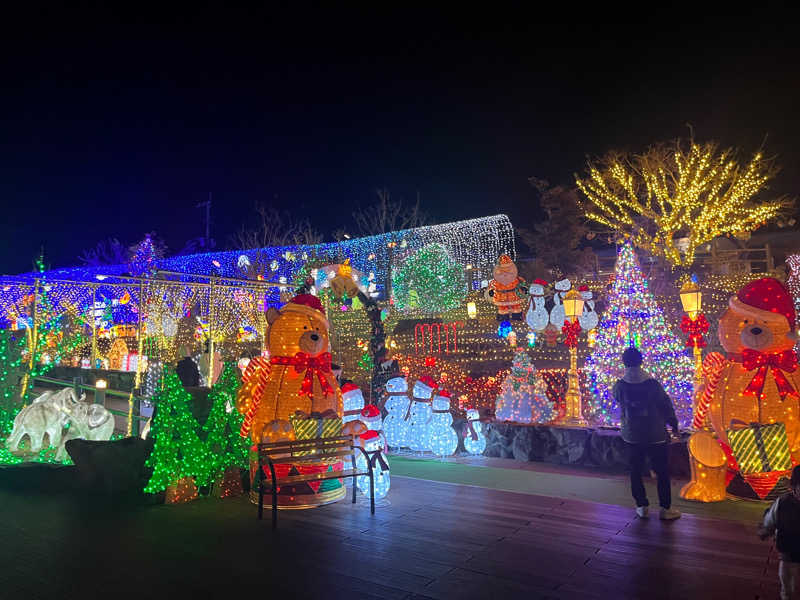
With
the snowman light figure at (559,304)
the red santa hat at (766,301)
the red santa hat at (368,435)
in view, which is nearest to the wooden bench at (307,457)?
the red santa hat at (368,435)

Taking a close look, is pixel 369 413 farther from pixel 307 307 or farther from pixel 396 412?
pixel 396 412

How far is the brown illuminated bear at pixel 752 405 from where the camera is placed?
17.9ft

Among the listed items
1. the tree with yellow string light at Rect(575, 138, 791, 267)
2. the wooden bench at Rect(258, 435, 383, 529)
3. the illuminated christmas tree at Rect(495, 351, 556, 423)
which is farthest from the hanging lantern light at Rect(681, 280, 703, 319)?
the tree with yellow string light at Rect(575, 138, 791, 267)

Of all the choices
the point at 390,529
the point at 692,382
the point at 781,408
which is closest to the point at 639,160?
the point at 692,382

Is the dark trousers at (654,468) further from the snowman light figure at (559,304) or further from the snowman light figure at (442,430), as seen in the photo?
the snowman light figure at (559,304)

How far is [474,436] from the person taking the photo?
8.38 meters

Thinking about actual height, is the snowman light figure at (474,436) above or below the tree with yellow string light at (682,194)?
below

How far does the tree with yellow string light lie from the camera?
64.8 feet

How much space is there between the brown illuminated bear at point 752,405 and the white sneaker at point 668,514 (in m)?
0.77

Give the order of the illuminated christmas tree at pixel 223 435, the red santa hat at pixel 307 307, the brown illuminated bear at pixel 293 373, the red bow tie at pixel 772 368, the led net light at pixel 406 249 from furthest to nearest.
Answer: the led net light at pixel 406 249 → the red santa hat at pixel 307 307 → the brown illuminated bear at pixel 293 373 → the illuminated christmas tree at pixel 223 435 → the red bow tie at pixel 772 368

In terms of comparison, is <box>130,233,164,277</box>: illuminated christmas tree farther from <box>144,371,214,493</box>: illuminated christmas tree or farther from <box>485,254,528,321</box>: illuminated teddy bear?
<box>144,371,214,493</box>: illuminated christmas tree

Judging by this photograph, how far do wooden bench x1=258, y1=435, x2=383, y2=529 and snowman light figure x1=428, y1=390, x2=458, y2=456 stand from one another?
2274mm

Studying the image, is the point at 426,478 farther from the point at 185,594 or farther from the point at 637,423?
the point at 185,594

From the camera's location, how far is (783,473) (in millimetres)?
5488
